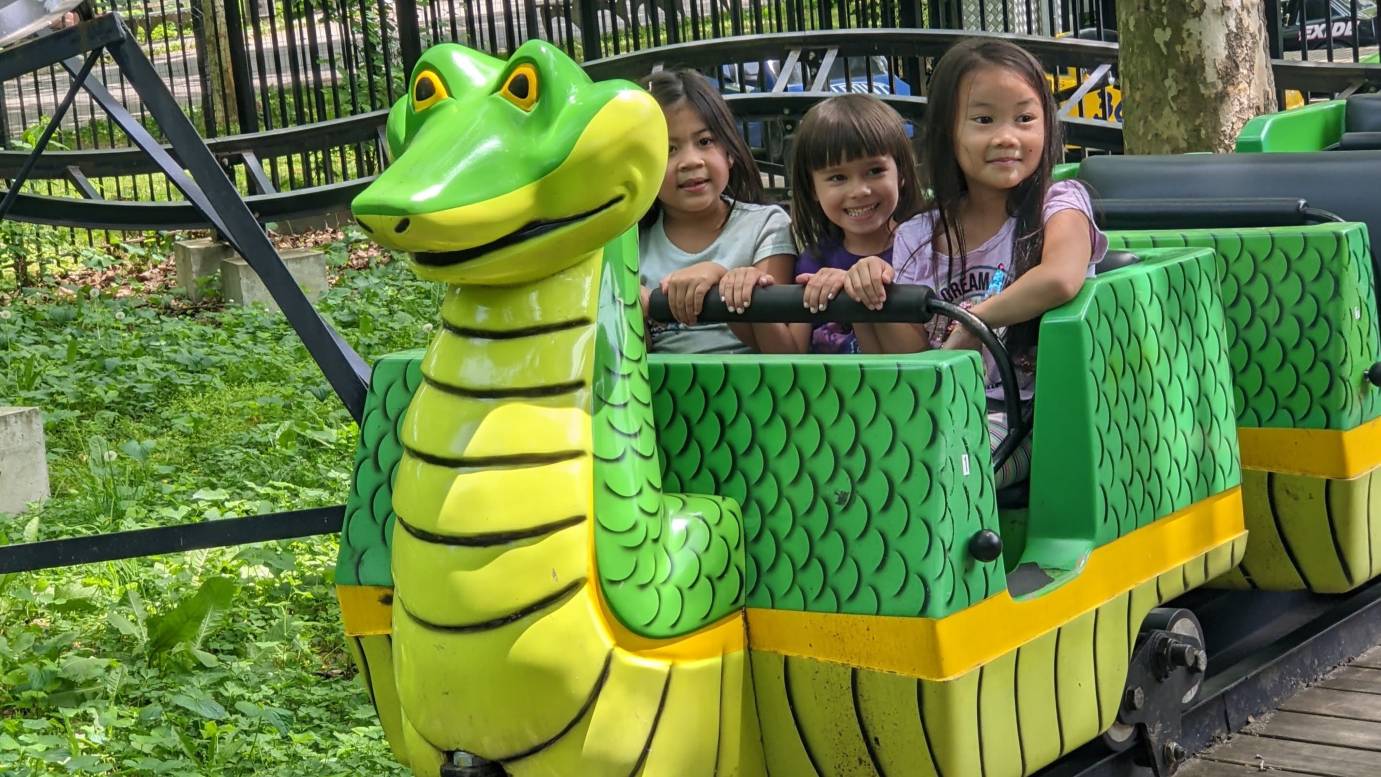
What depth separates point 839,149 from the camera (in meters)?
2.86

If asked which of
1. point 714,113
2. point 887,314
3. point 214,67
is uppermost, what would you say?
point 214,67

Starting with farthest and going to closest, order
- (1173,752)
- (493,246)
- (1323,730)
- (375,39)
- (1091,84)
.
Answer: (375,39)
(1091,84)
(1323,730)
(1173,752)
(493,246)

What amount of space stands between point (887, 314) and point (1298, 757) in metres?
1.24

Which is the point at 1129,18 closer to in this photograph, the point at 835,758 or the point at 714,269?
the point at 714,269

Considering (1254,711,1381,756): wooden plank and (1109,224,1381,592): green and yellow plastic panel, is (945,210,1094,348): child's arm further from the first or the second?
(1254,711,1381,756): wooden plank

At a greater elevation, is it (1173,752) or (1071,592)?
(1071,592)

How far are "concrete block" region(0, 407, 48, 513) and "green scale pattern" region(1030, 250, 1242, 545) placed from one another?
3483 mm

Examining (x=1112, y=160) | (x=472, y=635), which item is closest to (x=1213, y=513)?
(x=1112, y=160)

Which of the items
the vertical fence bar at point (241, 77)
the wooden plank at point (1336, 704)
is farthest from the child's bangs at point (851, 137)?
the vertical fence bar at point (241, 77)

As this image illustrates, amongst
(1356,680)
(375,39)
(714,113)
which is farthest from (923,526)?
(375,39)

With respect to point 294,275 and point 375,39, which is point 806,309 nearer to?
point 294,275

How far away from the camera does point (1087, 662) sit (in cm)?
250

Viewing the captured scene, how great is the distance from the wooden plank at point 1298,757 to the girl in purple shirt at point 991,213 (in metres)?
0.78

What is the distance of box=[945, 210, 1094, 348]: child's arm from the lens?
2498 millimetres
